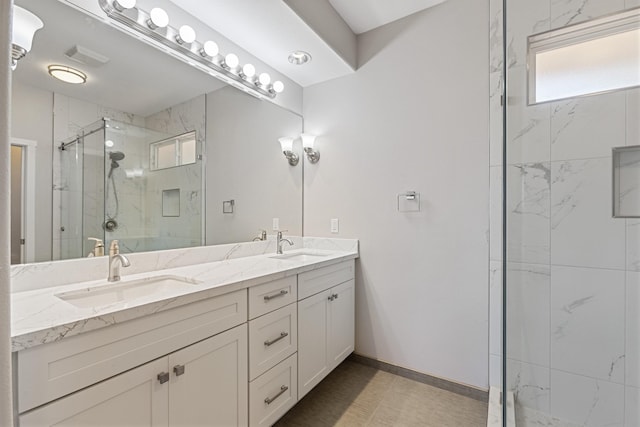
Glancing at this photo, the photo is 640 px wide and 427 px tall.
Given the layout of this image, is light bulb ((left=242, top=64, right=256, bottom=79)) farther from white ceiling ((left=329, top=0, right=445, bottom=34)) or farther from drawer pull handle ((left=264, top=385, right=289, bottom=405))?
drawer pull handle ((left=264, top=385, right=289, bottom=405))

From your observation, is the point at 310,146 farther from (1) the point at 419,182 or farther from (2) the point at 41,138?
(2) the point at 41,138

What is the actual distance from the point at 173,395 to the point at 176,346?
170 mm

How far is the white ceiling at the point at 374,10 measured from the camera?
196cm

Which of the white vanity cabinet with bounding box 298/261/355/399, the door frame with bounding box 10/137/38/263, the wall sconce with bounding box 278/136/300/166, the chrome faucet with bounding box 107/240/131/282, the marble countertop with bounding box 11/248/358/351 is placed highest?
the wall sconce with bounding box 278/136/300/166

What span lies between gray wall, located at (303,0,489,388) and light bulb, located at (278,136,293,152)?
28 cm

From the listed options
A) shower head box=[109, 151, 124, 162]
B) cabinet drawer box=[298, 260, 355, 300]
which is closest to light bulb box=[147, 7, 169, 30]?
shower head box=[109, 151, 124, 162]

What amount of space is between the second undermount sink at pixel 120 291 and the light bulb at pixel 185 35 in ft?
4.20

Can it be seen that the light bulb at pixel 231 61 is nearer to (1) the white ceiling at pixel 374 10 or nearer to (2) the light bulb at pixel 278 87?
(2) the light bulb at pixel 278 87

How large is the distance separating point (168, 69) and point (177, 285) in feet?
3.93

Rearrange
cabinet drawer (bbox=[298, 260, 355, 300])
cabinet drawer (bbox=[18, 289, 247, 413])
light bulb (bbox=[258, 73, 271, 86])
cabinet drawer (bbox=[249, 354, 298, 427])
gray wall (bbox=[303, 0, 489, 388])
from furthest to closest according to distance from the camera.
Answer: light bulb (bbox=[258, 73, 271, 86]), gray wall (bbox=[303, 0, 489, 388]), cabinet drawer (bbox=[298, 260, 355, 300]), cabinet drawer (bbox=[249, 354, 298, 427]), cabinet drawer (bbox=[18, 289, 247, 413])

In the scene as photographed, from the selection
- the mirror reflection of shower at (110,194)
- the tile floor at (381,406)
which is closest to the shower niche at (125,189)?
the mirror reflection of shower at (110,194)

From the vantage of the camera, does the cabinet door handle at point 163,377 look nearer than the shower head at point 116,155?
Yes

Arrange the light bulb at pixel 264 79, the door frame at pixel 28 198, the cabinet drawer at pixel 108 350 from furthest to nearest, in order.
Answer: the light bulb at pixel 264 79
the door frame at pixel 28 198
the cabinet drawer at pixel 108 350

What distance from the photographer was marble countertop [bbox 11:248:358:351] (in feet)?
2.46
